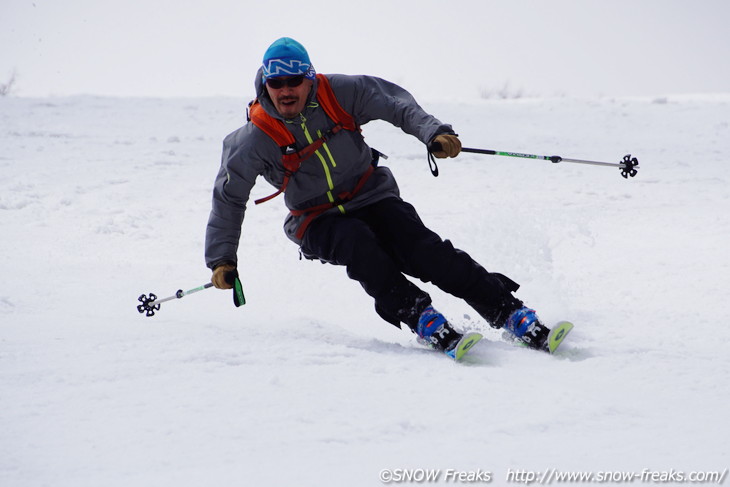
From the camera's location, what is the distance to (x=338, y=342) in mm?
3529

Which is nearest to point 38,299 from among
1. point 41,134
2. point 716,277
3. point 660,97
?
point 716,277

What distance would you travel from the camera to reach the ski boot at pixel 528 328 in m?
3.40

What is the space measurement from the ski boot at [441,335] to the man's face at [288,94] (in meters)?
1.19

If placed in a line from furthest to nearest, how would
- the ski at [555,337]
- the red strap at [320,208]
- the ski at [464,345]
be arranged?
the red strap at [320,208] < the ski at [555,337] < the ski at [464,345]

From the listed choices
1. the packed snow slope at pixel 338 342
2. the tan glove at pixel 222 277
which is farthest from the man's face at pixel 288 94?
the packed snow slope at pixel 338 342

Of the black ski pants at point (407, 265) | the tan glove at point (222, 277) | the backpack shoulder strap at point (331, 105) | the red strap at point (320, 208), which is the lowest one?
the tan glove at point (222, 277)

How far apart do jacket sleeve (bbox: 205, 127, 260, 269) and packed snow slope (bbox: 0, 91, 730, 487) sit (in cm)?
44

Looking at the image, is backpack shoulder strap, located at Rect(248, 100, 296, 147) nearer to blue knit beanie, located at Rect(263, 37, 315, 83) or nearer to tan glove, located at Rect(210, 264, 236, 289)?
blue knit beanie, located at Rect(263, 37, 315, 83)

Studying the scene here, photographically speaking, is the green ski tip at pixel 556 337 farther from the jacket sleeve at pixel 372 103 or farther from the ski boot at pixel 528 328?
the jacket sleeve at pixel 372 103

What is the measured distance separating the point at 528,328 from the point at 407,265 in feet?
2.28

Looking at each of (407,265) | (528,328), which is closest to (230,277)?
(407,265)

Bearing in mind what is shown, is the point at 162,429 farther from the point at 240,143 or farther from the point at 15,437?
the point at 240,143

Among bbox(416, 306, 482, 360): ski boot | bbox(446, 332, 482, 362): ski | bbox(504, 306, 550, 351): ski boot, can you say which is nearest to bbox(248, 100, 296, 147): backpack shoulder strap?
bbox(416, 306, 482, 360): ski boot

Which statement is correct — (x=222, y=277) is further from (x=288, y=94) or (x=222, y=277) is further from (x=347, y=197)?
(x=288, y=94)
